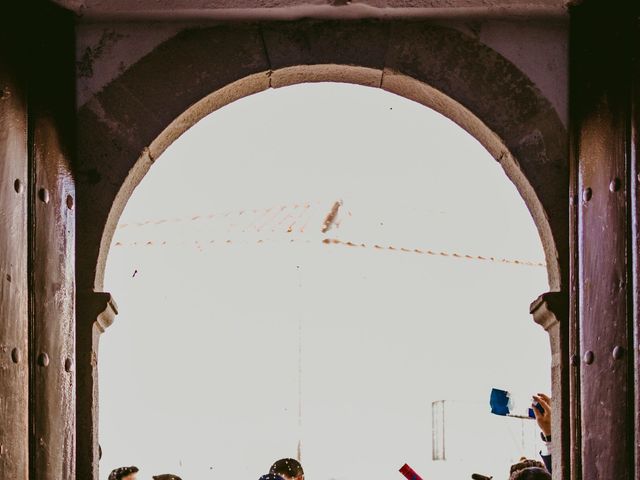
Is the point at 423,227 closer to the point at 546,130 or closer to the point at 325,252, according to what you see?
the point at 325,252

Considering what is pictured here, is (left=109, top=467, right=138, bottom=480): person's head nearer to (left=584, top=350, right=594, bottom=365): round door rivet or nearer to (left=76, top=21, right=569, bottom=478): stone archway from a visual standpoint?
(left=76, top=21, right=569, bottom=478): stone archway

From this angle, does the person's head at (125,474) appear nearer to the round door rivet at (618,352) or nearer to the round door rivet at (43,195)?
the round door rivet at (43,195)

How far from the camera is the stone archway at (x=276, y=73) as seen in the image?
14.4 ft

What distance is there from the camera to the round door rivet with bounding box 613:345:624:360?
3873 mm

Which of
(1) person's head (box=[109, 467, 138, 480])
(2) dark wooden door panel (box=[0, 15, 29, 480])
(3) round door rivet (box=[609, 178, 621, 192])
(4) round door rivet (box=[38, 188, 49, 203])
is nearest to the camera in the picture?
(2) dark wooden door panel (box=[0, 15, 29, 480])

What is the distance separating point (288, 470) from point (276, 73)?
3408mm

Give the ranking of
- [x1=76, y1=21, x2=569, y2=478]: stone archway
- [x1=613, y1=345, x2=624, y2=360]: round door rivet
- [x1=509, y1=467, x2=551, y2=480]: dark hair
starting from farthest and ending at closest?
[x1=509, y1=467, x2=551, y2=480]: dark hair → [x1=76, y1=21, x2=569, y2=478]: stone archway → [x1=613, y1=345, x2=624, y2=360]: round door rivet

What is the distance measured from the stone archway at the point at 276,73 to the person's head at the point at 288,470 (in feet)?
9.42

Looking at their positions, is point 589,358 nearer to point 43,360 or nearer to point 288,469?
point 43,360

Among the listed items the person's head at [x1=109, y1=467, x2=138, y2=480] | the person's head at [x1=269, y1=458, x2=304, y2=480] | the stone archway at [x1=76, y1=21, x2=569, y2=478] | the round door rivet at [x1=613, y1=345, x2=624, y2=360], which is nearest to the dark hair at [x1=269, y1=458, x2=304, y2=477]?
the person's head at [x1=269, y1=458, x2=304, y2=480]

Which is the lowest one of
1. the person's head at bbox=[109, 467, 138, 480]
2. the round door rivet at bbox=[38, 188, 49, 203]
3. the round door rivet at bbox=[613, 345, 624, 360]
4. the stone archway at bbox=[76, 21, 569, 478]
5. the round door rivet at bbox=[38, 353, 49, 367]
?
the person's head at bbox=[109, 467, 138, 480]

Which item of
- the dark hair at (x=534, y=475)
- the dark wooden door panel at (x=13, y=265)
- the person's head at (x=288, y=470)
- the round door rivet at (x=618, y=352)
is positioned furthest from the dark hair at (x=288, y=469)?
the round door rivet at (x=618, y=352)

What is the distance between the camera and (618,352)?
3.88 metres

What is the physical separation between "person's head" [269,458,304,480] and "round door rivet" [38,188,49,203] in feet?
11.1
